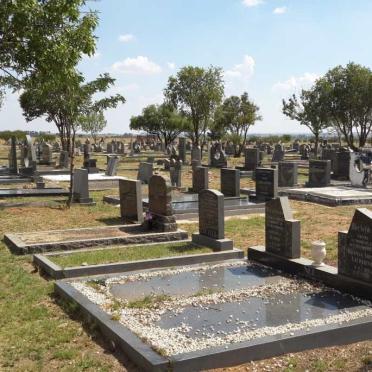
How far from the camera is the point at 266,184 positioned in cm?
1844

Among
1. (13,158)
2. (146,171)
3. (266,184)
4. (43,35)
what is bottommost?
(266,184)

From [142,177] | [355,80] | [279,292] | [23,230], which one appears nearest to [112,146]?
[355,80]

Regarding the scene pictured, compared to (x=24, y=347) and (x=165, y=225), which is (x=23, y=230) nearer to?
(x=165, y=225)

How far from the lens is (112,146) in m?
56.1

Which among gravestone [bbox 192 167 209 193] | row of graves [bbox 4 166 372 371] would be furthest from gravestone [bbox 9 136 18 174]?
row of graves [bbox 4 166 372 371]

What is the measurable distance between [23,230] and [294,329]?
861 cm

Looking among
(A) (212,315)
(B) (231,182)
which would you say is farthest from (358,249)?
(B) (231,182)

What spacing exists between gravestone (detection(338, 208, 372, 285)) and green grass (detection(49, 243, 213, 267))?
3373 millimetres

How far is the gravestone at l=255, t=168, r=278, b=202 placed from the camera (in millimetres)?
18188

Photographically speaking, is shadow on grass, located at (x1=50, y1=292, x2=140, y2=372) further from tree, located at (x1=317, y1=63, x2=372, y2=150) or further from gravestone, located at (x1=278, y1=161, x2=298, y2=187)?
tree, located at (x1=317, y1=63, x2=372, y2=150)

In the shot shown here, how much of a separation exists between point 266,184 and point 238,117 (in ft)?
101

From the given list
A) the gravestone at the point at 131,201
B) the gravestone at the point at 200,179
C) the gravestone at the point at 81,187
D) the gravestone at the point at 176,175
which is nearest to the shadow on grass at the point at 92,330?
the gravestone at the point at 131,201

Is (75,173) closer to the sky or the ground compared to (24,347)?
closer to the sky

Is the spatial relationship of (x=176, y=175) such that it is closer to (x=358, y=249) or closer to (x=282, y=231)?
(x=282, y=231)
